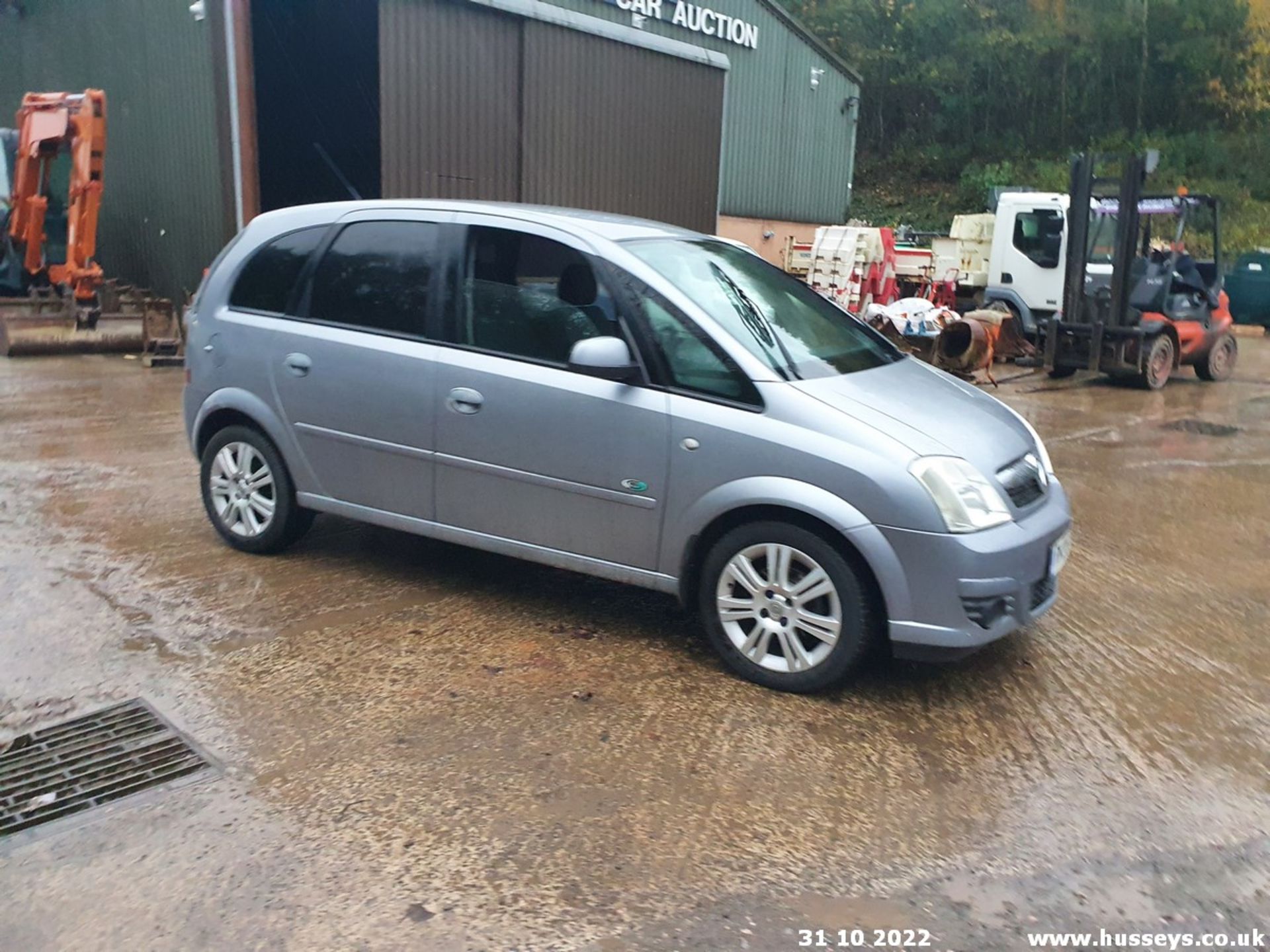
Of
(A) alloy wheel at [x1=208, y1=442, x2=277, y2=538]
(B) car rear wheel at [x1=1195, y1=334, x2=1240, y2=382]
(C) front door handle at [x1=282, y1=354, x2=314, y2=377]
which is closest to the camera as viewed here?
(C) front door handle at [x1=282, y1=354, x2=314, y2=377]

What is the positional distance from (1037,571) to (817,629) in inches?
34.3

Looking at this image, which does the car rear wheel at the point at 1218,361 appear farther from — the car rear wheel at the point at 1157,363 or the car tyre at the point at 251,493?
the car tyre at the point at 251,493

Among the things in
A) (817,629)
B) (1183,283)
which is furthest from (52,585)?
(1183,283)

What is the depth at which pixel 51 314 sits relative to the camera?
1374cm

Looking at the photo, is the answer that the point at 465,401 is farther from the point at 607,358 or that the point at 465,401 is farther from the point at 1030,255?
the point at 1030,255

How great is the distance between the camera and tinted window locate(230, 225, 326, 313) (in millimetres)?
5207

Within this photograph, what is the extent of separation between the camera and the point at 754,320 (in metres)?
4.45

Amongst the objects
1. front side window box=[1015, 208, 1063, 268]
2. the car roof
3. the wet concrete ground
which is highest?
front side window box=[1015, 208, 1063, 268]

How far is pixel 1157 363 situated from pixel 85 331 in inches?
537

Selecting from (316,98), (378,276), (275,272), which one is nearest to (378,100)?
(316,98)

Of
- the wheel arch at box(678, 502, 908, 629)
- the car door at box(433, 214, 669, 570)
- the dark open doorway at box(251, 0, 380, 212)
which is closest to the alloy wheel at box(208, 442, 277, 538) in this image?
the car door at box(433, 214, 669, 570)

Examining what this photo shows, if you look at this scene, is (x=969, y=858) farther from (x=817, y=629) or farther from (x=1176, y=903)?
(x=817, y=629)

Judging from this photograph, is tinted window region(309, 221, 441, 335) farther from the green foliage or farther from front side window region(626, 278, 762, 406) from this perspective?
the green foliage

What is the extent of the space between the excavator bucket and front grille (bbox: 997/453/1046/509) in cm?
1076
